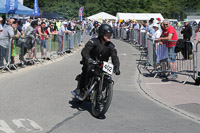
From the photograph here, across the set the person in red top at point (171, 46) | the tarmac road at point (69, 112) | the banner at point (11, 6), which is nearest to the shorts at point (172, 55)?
the person in red top at point (171, 46)

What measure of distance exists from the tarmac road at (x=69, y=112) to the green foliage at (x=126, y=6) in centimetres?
7532

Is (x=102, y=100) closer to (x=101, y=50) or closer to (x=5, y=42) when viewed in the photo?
(x=101, y=50)

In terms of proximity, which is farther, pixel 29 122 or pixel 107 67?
pixel 107 67

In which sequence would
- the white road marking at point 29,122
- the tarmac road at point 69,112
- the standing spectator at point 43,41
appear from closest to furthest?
the white road marking at point 29,122, the tarmac road at point 69,112, the standing spectator at point 43,41

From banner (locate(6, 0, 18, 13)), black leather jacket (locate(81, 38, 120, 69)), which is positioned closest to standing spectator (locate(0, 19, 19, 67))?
black leather jacket (locate(81, 38, 120, 69))

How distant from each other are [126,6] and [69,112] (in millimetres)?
89339

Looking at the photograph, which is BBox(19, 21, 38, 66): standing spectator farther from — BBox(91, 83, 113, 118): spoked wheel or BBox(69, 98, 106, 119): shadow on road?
BBox(91, 83, 113, 118): spoked wheel

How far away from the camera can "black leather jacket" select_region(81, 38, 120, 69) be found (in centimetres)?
709

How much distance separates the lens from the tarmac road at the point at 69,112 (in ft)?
20.3

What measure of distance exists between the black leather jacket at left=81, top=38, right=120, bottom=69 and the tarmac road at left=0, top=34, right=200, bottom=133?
1071mm

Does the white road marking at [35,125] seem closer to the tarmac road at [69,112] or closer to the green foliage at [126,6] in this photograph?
the tarmac road at [69,112]

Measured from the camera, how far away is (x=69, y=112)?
7.33 metres

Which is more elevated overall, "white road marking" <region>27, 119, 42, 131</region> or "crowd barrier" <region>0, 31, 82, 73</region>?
"crowd barrier" <region>0, 31, 82, 73</region>

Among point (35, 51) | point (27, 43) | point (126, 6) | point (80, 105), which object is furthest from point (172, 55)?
point (126, 6)
